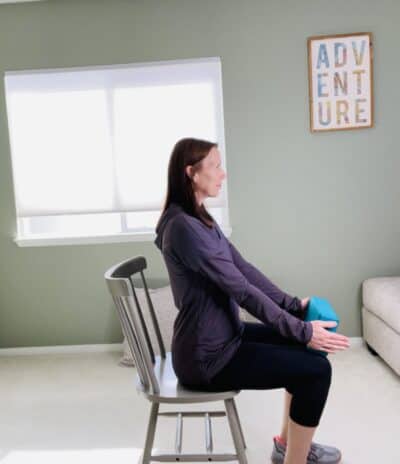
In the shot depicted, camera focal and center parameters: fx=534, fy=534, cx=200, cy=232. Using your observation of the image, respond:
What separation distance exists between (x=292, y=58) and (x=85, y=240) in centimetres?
179

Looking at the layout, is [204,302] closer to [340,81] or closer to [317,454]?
[317,454]

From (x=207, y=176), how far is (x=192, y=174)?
0.17 feet

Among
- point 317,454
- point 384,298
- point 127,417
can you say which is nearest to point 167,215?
point 317,454

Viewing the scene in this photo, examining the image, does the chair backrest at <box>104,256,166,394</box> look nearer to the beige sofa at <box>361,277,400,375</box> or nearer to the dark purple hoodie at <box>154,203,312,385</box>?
the dark purple hoodie at <box>154,203,312,385</box>

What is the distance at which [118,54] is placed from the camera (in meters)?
3.45

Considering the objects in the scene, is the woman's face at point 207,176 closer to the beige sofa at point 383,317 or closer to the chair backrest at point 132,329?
the chair backrest at point 132,329

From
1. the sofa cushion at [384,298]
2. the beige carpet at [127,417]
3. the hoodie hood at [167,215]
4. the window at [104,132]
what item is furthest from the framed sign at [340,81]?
the hoodie hood at [167,215]

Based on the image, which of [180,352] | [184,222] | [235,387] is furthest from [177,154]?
[235,387]

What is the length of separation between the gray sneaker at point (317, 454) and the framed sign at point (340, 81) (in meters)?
1.99

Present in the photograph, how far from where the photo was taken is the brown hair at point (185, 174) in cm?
185

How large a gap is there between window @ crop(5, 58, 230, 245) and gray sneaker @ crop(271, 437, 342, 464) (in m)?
1.63

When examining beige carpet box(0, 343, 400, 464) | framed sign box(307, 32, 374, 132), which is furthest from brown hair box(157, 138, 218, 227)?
framed sign box(307, 32, 374, 132)

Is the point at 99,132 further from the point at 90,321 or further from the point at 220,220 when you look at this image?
the point at 90,321

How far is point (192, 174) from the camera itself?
1.86 meters
